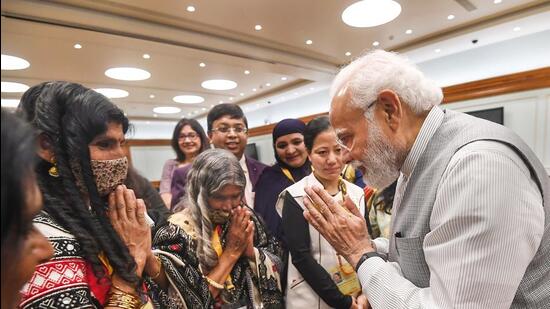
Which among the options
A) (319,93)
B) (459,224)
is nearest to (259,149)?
(319,93)

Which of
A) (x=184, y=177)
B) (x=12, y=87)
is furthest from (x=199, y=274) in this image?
(x=12, y=87)

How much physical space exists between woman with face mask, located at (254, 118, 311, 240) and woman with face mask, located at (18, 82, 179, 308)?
1.24 meters

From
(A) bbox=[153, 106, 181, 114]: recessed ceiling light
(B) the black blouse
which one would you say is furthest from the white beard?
(A) bbox=[153, 106, 181, 114]: recessed ceiling light

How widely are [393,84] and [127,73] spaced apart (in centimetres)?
681

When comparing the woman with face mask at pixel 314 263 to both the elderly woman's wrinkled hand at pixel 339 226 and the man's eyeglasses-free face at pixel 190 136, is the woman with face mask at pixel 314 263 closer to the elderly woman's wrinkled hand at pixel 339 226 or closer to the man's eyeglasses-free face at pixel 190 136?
the elderly woman's wrinkled hand at pixel 339 226

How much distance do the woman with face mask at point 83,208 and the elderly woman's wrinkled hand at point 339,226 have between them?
62 centimetres

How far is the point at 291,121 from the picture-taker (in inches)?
90.7

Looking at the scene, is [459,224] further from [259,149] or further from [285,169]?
[259,149]

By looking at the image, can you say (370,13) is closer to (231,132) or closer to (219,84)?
(231,132)

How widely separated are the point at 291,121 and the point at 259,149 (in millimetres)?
8918

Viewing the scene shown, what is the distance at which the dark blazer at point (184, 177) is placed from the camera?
249cm

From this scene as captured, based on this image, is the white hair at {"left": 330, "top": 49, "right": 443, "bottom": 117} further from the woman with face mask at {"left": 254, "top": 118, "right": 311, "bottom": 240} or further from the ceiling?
the ceiling

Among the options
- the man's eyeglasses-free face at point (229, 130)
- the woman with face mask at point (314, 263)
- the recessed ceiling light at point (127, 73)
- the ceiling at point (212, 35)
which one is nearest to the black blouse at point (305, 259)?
the woman with face mask at point (314, 263)

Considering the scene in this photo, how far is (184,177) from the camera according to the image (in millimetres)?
2777
